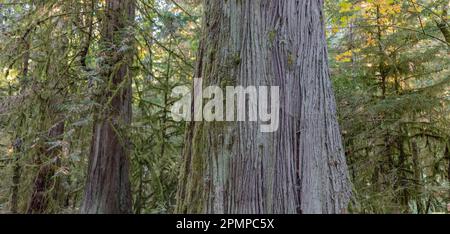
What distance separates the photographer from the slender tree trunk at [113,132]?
463cm

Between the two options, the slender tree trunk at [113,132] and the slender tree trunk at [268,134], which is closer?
the slender tree trunk at [268,134]

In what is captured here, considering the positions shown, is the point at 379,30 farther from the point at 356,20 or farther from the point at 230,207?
the point at 230,207

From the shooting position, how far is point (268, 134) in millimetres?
2783

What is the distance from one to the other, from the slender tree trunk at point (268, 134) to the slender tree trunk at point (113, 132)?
1.95 metres

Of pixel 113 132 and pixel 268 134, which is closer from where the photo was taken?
pixel 268 134

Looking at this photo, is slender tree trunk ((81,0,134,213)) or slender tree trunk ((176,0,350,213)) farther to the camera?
slender tree trunk ((81,0,134,213))

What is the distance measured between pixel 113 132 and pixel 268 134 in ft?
9.81

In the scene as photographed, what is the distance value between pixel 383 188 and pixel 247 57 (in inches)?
154

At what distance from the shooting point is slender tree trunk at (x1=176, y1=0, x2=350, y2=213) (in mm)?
2715

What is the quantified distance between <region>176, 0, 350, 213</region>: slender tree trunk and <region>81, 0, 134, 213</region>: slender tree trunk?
6.40 ft

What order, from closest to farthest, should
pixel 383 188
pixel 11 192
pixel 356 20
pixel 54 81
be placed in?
pixel 54 81 < pixel 11 192 < pixel 383 188 < pixel 356 20

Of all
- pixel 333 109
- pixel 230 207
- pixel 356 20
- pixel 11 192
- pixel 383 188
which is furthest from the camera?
pixel 356 20

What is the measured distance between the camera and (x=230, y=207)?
2678 mm
